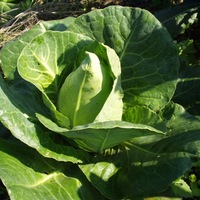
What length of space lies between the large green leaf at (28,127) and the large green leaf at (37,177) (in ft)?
0.36

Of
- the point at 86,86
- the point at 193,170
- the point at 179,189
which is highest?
the point at 86,86

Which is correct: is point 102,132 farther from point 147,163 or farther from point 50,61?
point 50,61

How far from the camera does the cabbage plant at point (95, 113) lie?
6.19ft

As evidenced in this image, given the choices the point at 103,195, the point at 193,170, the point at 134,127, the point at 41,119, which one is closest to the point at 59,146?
the point at 41,119

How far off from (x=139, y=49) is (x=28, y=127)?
708 mm

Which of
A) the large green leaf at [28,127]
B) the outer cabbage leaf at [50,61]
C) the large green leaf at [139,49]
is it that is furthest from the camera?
the large green leaf at [139,49]

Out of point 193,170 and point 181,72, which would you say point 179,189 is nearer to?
point 193,170

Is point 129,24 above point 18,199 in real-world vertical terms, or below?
above

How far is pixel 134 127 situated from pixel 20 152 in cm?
64

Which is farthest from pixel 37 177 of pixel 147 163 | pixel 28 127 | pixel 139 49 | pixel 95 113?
pixel 139 49

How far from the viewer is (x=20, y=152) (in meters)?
2.07

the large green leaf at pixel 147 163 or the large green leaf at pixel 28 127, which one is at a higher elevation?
the large green leaf at pixel 28 127

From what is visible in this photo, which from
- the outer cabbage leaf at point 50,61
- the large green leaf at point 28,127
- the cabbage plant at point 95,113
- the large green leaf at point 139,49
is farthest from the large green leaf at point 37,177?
the large green leaf at point 139,49

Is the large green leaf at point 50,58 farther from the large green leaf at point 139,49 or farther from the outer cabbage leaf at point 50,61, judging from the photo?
the large green leaf at point 139,49
